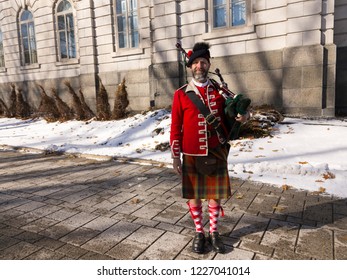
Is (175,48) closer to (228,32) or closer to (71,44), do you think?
(228,32)

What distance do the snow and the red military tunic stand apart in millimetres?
2377

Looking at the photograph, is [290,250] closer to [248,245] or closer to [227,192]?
[248,245]

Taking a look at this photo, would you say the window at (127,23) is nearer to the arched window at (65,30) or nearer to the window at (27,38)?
the arched window at (65,30)

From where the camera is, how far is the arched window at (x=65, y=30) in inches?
572

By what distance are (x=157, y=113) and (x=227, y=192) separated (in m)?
7.02

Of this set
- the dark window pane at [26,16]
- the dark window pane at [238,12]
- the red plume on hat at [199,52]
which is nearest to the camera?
the red plume on hat at [199,52]

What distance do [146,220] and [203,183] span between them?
1.11 meters

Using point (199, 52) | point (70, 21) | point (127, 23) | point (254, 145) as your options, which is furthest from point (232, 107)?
point (70, 21)

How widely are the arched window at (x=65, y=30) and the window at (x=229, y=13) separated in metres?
7.46

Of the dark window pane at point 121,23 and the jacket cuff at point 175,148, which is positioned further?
the dark window pane at point 121,23

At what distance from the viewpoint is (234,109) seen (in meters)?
2.71

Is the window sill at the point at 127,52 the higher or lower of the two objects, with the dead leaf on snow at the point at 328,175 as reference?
higher

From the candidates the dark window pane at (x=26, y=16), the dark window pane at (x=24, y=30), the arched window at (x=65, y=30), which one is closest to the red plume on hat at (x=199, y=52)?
the arched window at (x=65, y=30)

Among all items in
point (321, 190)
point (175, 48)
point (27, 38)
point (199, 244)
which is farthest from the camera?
point (27, 38)
